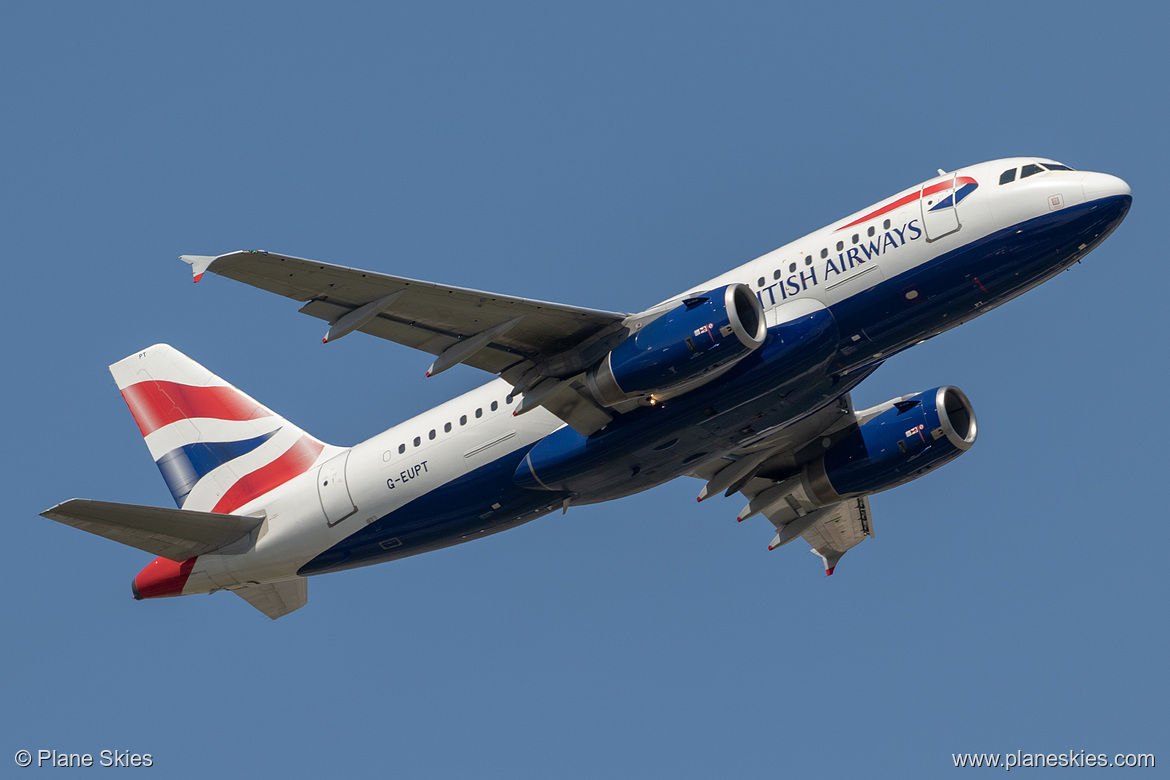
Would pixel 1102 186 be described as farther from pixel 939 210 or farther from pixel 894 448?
pixel 894 448

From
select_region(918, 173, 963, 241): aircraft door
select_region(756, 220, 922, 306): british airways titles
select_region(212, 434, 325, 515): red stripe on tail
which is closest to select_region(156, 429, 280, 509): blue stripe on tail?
select_region(212, 434, 325, 515): red stripe on tail

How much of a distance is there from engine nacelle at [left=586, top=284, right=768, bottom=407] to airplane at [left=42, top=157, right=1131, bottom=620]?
0.05 m

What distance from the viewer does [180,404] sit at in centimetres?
4291

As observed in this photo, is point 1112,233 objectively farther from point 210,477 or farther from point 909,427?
point 210,477

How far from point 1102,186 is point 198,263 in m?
20.2

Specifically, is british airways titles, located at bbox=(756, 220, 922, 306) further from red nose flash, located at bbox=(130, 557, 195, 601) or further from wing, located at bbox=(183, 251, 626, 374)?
red nose flash, located at bbox=(130, 557, 195, 601)

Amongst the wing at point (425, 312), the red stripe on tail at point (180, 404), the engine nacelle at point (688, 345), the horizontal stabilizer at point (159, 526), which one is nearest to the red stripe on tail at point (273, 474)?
the horizontal stabilizer at point (159, 526)

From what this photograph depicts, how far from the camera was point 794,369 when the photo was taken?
107ft

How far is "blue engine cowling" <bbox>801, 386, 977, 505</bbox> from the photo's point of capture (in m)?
39.0

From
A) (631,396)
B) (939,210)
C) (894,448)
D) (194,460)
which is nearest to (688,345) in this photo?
(631,396)

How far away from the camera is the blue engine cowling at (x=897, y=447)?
38966 millimetres

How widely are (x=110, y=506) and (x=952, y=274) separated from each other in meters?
21.4

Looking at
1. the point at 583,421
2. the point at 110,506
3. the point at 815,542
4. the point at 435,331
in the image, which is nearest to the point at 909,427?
the point at 815,542

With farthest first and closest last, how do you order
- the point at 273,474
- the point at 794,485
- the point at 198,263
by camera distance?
the point at 794,485, the point at 273,474, the point at 198,263
